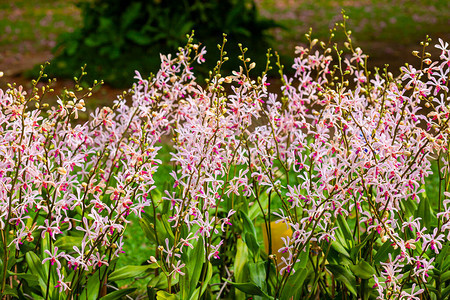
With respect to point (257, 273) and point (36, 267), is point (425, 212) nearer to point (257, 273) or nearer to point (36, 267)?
point (257, 273)

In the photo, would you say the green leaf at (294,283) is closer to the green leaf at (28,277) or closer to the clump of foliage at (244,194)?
the clump of foliage at (244,194)

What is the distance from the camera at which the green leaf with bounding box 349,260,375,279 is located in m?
2.48

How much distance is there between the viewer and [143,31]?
986 centimetres

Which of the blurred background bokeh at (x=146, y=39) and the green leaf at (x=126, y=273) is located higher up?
Answer: the blurred background bokeh at (x=146, y=39)

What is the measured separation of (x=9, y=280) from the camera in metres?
2.78

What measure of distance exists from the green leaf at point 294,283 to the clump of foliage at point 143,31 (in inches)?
281

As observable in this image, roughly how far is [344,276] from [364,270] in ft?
0.38

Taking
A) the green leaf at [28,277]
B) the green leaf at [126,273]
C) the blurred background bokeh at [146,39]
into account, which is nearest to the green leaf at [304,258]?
the green leaf at [126,273]

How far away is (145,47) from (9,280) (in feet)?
24.4

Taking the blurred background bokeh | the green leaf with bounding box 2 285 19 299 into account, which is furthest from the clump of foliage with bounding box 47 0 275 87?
the green leaf with bounding box 2 285 19 299

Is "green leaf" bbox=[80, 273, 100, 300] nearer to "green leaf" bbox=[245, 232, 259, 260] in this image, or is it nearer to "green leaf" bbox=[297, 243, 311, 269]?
"green leaf" bbox=[245, 232, 259, 260]

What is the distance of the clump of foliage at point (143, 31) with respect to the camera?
9.71 m

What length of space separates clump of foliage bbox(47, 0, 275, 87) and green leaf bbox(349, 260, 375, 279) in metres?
7.17

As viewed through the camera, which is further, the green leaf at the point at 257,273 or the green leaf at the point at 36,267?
the green leaf at the point at 257,273
